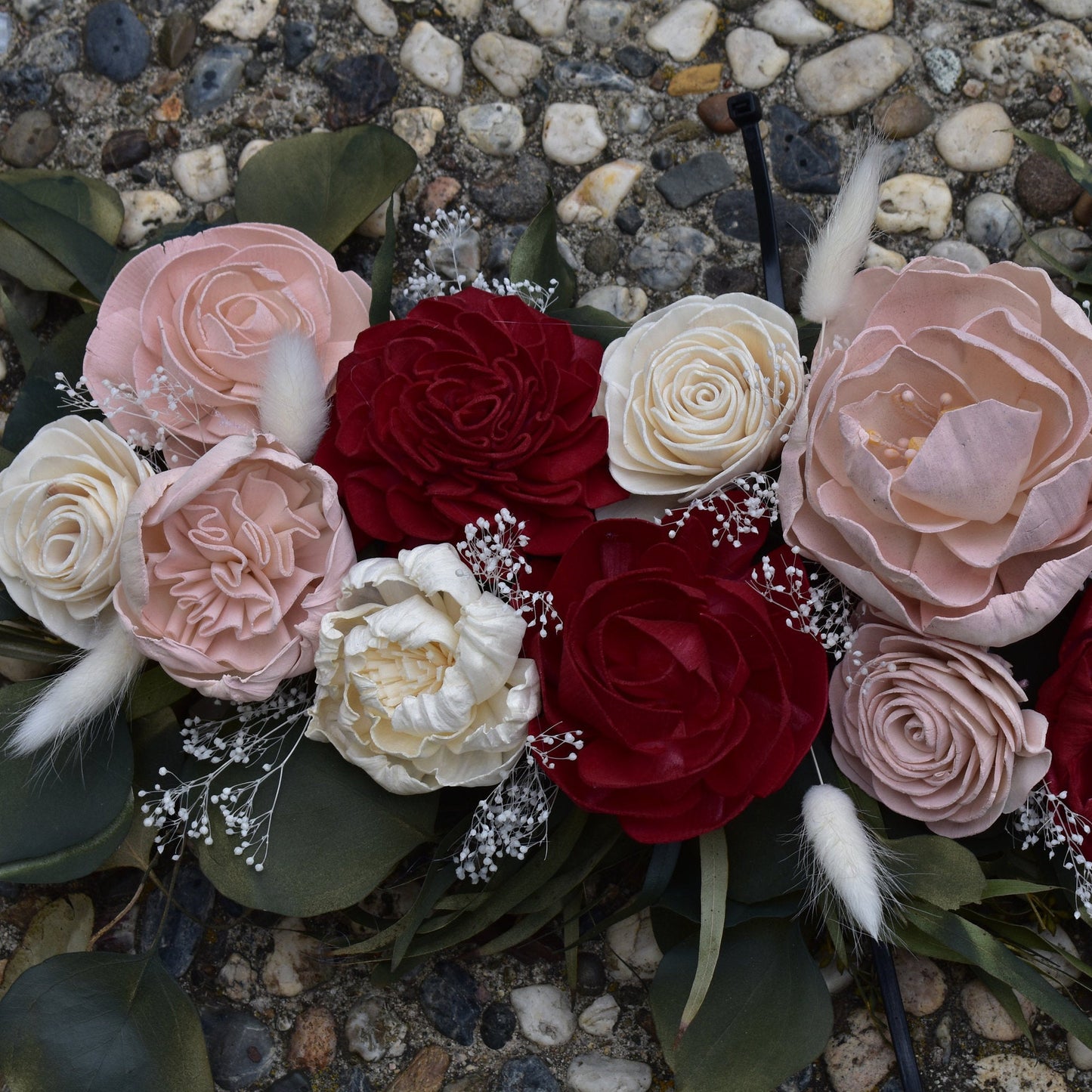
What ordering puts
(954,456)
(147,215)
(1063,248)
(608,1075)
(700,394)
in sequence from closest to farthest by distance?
(954,456) < (700,394) < (608,1075) < (1063,248) < (147,215)

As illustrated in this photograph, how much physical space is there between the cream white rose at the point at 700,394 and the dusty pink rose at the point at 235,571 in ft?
0.94

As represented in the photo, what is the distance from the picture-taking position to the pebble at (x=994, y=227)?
1.15 meters

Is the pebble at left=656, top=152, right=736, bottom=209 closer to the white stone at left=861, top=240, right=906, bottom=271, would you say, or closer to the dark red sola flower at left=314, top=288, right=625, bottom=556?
the white stone at left=861, top=240, right=906, bottom=271

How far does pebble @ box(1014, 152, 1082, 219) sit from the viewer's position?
45.3 inches

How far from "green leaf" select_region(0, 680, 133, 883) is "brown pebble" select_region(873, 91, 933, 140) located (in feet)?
3.52

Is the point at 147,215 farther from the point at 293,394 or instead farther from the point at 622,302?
the point at 622,302

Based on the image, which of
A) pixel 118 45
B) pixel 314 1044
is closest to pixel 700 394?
pixel 314 1044

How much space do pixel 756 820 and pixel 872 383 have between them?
42 cm

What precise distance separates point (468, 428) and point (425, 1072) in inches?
26.5

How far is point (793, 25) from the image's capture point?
3.96ft

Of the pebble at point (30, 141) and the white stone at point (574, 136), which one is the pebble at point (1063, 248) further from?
the pebble at point (30, 141)

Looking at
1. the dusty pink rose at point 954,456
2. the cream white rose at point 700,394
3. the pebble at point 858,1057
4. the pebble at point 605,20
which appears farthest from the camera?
the pebble at point 605,20

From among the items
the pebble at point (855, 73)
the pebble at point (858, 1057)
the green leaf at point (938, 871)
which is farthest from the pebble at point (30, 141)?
the pebble at point (858, 1057)

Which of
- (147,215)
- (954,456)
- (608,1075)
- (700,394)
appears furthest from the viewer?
(147,215)
